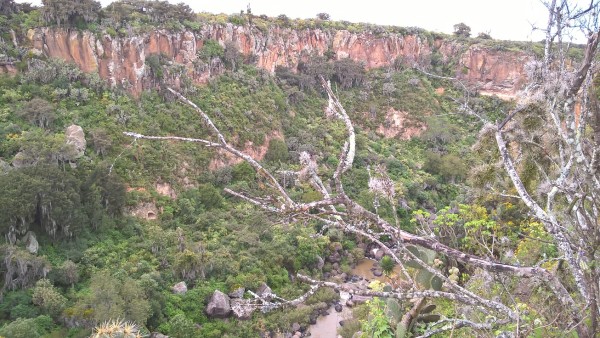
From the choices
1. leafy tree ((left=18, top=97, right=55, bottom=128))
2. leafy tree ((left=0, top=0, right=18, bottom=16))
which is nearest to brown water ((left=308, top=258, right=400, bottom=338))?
leafy tree ((left=18, top=97, right=55, bottom=128))

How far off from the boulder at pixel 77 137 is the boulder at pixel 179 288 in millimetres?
7417

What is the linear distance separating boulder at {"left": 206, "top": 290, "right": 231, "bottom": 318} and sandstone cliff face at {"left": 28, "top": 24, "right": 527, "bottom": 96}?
11004 millimetres

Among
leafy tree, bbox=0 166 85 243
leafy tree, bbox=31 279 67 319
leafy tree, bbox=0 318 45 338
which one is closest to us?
leafy tree, bbox=0 318 45 338

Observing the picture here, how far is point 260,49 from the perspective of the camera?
3428 cm

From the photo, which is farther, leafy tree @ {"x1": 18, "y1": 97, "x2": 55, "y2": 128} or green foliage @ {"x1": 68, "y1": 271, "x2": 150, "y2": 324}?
leafy tree @ {"x1": 18, "y1": 97, "x2": 55, "y2": 128}

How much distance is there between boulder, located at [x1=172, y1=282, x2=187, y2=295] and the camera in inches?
605

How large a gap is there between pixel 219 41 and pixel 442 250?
31.2m

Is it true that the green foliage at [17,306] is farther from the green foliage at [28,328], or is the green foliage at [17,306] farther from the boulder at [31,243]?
the boulder at [31,243]

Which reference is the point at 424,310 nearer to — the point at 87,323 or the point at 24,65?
the point at 87,323

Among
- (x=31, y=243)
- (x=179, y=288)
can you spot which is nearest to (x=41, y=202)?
(x=31, y=243)

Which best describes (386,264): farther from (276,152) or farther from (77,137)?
(276,152)

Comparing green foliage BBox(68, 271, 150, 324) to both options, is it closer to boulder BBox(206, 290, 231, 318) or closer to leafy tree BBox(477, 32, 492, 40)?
boulder BBox(206, 290, 231, 318)

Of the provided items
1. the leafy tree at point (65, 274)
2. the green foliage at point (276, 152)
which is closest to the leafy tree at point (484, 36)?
the green foliage at point (276, 152)

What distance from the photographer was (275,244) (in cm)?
1942
